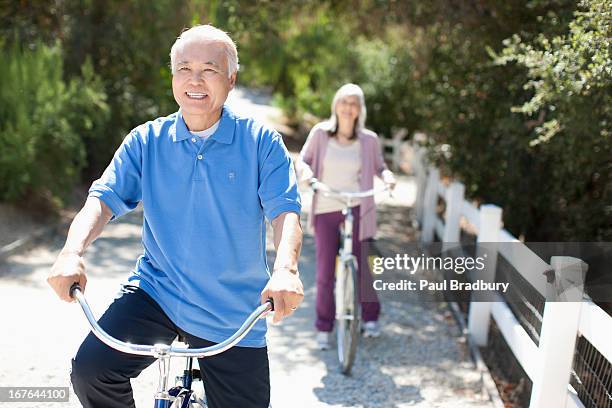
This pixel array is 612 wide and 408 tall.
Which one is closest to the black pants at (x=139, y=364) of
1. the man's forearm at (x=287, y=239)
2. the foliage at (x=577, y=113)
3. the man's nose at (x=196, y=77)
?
the man's forearm at (x=287, y=239)

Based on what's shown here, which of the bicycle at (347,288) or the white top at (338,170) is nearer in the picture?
the bicycle at (347,288)

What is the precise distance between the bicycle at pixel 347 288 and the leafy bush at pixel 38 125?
487cm

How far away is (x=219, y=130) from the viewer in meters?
3.00

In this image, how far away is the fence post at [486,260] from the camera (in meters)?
6.25

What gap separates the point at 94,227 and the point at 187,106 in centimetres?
60

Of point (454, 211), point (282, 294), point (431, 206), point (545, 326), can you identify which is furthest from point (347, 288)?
point (431, 206)

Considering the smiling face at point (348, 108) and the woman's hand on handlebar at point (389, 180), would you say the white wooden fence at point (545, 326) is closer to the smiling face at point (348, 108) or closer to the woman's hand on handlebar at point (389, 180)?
the woman's hand on handlebar at point (389, 180)

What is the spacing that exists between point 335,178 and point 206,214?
3364 millimetres

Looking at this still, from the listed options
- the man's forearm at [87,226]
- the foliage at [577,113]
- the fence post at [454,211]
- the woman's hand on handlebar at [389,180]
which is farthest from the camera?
the fence post at [454,211]

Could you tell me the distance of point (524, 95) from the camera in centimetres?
774

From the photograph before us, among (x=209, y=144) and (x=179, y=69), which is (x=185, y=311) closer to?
(x=209, y=144)

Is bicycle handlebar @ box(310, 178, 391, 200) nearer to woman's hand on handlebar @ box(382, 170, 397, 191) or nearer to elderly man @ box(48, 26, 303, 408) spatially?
woman's hand on handlebar @ box(382, 170, 397, 191)

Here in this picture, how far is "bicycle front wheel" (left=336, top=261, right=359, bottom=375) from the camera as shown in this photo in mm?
5602

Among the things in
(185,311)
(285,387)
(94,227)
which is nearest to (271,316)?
(185,311)
